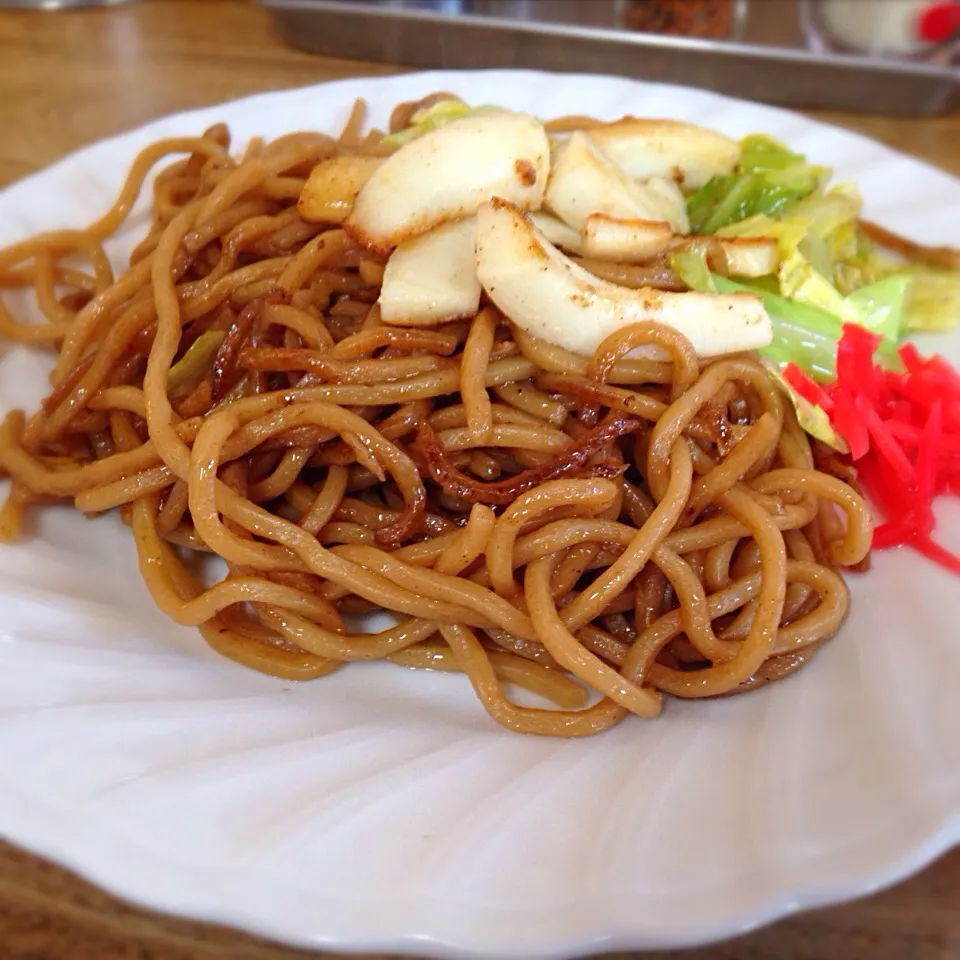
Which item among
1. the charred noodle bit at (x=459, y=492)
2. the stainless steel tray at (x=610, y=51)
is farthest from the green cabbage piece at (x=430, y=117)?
the stainless steel tray at (x=610, y=51)

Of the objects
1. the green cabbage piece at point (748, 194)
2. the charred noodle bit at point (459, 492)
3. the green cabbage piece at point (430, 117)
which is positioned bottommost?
the charred noodle bit at point (459, 492)

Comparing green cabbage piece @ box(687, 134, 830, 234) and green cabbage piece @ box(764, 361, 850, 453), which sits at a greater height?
green cabbage piece @ box(687, 134, 830, 234)

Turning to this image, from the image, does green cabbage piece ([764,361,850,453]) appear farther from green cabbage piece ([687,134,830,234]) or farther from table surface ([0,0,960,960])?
table surface ([0,0,960,960])

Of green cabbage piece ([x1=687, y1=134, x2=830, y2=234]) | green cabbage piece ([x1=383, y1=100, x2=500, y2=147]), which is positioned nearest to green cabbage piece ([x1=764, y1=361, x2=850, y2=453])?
green cabbage piece ([x1=687, y1=134, x2=830, y2=234])

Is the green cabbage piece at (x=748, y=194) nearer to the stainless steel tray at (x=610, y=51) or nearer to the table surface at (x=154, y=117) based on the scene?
the stainless steel tray at (x=610, y=51)

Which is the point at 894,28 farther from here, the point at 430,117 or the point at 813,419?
the point at 813,419

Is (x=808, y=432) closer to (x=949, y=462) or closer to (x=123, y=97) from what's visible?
(x=949, y=462)
